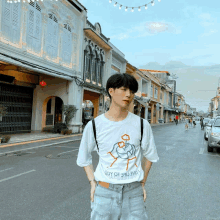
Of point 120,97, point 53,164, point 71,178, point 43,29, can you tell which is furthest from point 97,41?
point 120,97

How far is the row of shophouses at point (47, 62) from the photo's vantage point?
12.6 metres

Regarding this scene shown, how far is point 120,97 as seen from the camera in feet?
6.49

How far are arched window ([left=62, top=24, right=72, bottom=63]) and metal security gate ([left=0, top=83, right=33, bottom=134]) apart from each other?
3840 millimetres

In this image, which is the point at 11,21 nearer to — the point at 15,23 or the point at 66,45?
the point at 15,23

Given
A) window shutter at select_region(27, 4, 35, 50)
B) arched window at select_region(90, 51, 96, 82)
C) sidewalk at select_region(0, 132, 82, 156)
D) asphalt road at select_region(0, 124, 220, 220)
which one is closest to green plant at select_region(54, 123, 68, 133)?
sidewalk at select_region(0, 132, 82, 156)

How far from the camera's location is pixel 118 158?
1.95 m

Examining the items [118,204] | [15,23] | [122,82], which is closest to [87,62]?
[15,23]

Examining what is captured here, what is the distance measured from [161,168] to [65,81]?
12.7 m

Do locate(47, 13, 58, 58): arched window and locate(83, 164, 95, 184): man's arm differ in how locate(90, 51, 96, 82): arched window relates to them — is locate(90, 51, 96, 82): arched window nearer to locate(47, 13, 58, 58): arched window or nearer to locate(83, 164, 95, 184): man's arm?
locate(47, 13, 58, 58): arched window

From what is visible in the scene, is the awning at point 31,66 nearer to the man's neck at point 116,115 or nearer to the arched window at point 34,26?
the arched window at point 34,26

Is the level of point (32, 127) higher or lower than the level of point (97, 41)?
lower

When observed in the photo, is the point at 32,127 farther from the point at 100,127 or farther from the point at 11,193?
the point at 100,127

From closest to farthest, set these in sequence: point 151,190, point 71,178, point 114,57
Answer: point 151,190 → point 71,178 → point 114,57

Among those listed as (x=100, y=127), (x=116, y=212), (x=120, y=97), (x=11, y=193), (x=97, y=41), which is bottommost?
(x=11, y=193)
